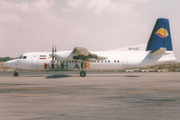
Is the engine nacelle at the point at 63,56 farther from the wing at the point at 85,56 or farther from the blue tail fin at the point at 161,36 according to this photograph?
the blue tail fin at the point at 161,36

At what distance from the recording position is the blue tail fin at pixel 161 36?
33.1 meters

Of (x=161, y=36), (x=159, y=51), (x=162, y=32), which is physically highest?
(x=162, y=32)

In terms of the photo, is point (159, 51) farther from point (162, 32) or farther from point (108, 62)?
point (108, 62)

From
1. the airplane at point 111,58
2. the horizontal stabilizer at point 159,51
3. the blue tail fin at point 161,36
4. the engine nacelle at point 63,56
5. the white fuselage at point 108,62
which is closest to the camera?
the engine nacelle at point 63,56

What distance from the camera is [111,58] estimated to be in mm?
32469

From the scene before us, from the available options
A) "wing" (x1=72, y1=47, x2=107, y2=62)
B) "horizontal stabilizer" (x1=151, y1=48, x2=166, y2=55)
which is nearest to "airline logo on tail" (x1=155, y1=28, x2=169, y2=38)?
"horizontal stabilizer" (x1=151, y1=48, x2=166, y2=55)

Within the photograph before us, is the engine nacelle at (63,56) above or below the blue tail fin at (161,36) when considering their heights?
below

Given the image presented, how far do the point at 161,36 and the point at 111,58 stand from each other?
27.3ft

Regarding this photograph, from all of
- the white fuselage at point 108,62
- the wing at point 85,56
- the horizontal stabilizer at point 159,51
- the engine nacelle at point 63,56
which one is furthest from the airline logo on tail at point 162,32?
the engine nacelle at point 63,56

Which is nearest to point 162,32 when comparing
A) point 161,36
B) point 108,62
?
point 161,36

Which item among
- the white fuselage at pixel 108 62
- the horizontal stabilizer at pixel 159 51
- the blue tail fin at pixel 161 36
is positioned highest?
the blue tail fin at pixel 161 36

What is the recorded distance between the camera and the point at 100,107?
31.6 feet

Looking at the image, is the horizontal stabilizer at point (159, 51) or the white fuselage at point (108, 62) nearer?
the horizontal stabilizer at point (159, 51)

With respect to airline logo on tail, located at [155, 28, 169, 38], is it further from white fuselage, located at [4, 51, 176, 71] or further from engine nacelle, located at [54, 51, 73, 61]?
engine nacelle, located at [54, 51, 73, 61]
